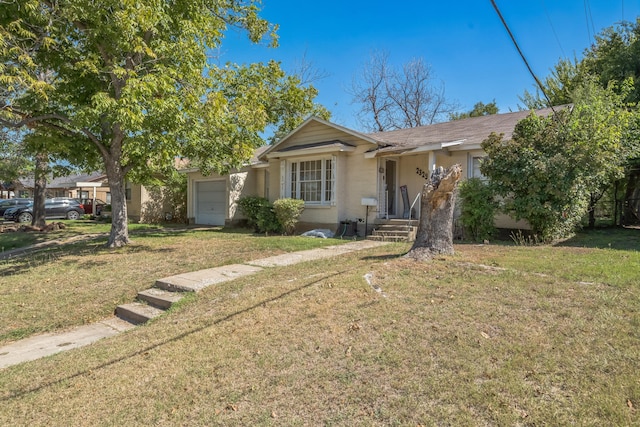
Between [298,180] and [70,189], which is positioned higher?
[70,189]

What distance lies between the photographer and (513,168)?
9.73 m

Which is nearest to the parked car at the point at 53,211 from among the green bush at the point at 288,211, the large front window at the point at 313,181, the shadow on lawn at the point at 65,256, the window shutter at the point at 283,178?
the shadow on lawn at the point at 65,256

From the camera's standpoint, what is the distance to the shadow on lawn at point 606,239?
28.9ft

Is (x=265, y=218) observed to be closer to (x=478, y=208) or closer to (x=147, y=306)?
(x=478, y=208)

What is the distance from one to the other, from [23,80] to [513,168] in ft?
36.0

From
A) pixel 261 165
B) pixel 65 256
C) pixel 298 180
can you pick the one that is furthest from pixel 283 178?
pixel 65 256

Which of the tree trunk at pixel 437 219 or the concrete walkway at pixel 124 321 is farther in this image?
the tree trunk at pixel 437 219

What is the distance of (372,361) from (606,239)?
9177mm

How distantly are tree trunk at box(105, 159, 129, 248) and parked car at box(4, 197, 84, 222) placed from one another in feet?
57.5

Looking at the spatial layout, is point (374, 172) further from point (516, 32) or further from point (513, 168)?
point (516, 32)

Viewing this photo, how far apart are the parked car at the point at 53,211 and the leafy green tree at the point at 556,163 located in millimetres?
26236

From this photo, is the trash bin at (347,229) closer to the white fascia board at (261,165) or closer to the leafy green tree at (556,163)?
the leafy green tree at (556,163)

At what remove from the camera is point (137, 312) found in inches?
244

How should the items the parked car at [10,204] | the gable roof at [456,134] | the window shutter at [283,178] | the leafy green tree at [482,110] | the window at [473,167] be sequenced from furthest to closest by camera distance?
the leafy green tree at [482,110]
the parked car at [10,204]
the window shutter at [283,178]
the window at [473,167]
the gable roof at [456,134]
